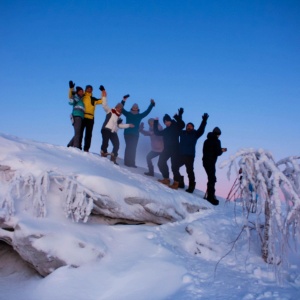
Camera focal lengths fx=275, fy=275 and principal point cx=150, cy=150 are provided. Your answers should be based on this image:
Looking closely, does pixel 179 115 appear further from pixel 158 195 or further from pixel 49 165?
pixel 49 165

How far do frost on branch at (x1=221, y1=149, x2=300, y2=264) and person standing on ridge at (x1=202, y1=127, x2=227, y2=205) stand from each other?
4048mm

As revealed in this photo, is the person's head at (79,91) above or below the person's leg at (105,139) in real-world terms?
above

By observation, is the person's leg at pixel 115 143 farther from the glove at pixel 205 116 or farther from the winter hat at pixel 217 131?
the winter hat at pixel 217 131

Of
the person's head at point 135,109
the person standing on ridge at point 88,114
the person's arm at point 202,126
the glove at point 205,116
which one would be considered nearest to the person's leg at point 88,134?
the person standing on ridge at point 88,114

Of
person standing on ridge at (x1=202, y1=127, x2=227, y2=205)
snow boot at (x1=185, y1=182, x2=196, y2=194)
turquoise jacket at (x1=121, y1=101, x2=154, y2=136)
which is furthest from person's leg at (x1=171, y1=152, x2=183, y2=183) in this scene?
turquoise jacket at (x1=121, y1=101, x2=154, y2=136)

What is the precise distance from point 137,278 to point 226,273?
3.96 ft

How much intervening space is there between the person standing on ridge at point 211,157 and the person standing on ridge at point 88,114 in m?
3.51

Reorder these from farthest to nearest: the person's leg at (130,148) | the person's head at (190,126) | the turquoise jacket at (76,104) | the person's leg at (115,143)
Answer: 1. the person's leg at (130,148)
2. the person's leg at (115,143)
3. the person's head at (190,126)
4. the turquoise jacket at (76,104)

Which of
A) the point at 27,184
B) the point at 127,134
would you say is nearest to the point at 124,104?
the point at 127,134

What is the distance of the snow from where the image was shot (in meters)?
3.17

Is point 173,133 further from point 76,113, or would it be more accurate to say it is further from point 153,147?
point 76,113

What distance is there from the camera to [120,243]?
429 centimetres

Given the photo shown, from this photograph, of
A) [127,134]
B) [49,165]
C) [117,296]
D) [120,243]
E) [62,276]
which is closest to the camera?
[117,296]

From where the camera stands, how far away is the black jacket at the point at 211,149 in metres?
8.05
